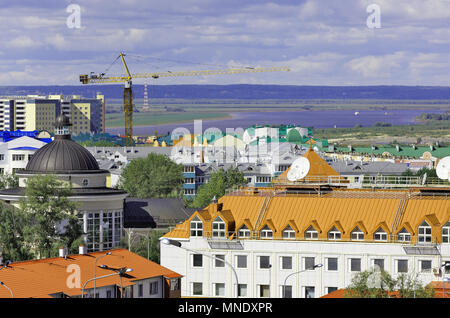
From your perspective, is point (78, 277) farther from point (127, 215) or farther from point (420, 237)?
point (127, 215)

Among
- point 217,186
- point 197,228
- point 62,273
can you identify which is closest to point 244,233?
point 197,228

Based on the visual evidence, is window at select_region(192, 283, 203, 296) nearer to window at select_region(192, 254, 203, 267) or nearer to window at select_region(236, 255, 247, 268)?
window at select_region(192, 254, 203, 267)

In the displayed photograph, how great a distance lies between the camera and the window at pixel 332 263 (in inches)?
3450

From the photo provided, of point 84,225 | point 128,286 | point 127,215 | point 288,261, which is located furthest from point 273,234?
point 127,215

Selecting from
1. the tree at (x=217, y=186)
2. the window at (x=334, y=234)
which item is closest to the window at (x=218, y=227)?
the window at (x=334, y=234)

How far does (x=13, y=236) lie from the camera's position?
95500mm

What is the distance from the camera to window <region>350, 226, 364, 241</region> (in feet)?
291

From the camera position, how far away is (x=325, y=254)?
8850 cm

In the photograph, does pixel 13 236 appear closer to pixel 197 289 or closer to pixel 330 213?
pixel 197 289

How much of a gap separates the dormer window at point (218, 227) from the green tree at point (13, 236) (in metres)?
13.8

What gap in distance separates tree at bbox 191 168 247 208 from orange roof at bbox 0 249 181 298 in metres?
67.6

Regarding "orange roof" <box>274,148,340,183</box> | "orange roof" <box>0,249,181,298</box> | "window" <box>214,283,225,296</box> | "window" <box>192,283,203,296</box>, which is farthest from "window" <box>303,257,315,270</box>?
"orange roof" <box>274,148,340,183</box>

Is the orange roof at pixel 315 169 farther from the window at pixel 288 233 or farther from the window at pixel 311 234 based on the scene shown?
the window at pixel 311 234

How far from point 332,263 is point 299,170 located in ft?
51.9
